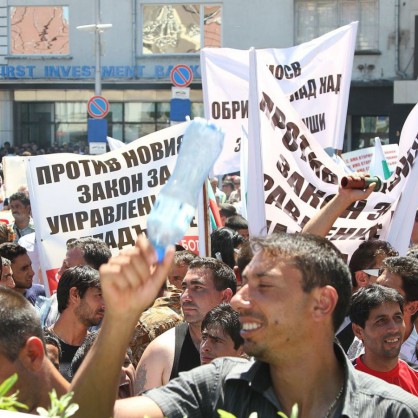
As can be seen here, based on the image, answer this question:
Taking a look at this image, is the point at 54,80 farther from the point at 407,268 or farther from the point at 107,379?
the point at 107,379

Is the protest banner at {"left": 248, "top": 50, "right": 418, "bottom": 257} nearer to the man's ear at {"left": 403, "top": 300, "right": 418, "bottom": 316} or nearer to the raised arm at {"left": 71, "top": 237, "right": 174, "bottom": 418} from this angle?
the man's ear at {"left": 403, "top": 300, "right": 418, "bottom": 316}

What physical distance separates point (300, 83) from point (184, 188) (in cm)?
761

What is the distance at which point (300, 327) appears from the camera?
3.15 m

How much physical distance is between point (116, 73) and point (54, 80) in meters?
2.11

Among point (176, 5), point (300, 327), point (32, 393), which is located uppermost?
point (176, 5)

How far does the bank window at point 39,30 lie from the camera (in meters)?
35.1

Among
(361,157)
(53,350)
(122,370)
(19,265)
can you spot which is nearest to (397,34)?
(361,157)

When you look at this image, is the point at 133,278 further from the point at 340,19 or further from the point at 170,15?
the point at 170,15

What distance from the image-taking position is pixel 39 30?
117ft

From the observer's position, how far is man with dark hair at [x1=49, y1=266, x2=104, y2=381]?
5918 mm

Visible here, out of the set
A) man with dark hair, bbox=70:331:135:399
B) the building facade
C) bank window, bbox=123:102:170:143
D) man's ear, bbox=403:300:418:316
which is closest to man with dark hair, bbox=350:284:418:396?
man's ear, bbox=403:300:418:316

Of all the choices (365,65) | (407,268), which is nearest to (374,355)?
(407,268)

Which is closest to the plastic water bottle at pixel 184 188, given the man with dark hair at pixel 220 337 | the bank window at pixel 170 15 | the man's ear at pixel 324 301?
the man's ear at pixel 324 301

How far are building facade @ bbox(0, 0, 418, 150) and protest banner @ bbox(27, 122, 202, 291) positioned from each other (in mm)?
25095
